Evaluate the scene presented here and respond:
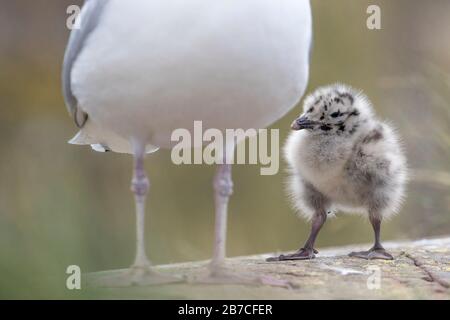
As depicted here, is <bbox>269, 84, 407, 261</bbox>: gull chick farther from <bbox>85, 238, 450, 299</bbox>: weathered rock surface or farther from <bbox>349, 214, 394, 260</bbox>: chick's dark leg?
<bbox>85, 238, 450, 299</bbox>: weathered rock surface

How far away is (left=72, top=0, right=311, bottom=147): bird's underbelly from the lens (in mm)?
2508

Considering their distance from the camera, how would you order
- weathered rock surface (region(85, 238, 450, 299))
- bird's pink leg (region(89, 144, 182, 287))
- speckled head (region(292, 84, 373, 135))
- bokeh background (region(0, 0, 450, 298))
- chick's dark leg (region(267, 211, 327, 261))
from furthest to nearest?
bokeh background (region(0, 0, 450, 298)), speckled head (region(292, 84, 373, 135)), chick's dark leg (region(267, 211, 327, 261)), bird's pink leg (region(89, 144, 182, 287)), weathered rock surface (region(85, 238, 450, 299))

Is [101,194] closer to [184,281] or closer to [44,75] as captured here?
[44,75]

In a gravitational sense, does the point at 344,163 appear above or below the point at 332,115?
below

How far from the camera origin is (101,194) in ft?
15.8

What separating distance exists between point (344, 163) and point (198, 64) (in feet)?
3.31

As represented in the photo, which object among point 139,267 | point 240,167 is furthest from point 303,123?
point 240,167

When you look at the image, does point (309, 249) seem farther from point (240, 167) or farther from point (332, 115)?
point (240, 167)

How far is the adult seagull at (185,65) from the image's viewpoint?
2.51 metres

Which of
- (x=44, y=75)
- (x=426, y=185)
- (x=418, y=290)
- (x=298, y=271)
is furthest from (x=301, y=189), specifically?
(x=44, y=75)

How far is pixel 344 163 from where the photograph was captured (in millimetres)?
3346

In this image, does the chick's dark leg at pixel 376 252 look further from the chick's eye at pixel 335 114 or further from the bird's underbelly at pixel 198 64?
the bird's underbelly at pixel 198 64

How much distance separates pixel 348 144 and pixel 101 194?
6.07ft


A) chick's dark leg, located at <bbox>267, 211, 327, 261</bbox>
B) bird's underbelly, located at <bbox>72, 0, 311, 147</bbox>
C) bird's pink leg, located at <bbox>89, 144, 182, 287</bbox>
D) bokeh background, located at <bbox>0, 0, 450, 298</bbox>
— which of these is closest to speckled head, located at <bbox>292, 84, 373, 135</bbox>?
chick's dark leg, located at <bbox>267, 211, 327, 261</bbox>
